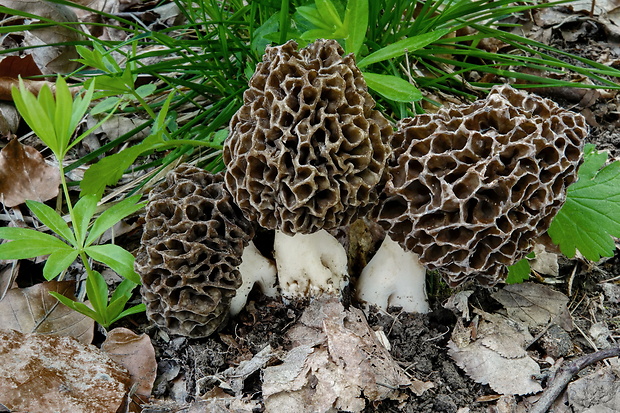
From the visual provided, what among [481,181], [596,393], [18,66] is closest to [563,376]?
[596,393]

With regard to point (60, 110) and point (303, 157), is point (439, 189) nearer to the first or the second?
point (303, 157)

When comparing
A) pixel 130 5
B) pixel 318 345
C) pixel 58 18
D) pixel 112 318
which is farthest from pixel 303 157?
pixel 130 5

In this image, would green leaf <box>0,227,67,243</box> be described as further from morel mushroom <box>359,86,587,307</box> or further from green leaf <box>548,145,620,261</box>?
green leaf <box>548,145,620,261</box>

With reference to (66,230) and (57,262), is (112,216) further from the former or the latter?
(57,262)

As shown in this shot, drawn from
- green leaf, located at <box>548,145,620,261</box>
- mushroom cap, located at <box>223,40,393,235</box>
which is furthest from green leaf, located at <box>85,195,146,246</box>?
green leaf, located at <box>548,145,620,261</box>

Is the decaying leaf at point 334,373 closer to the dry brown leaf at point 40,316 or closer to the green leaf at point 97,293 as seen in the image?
the green leaf at point 97,293

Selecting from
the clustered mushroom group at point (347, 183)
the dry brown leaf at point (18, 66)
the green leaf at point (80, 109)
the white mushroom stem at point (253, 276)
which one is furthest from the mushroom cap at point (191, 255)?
the dry brown leaf at point (18, 66)
